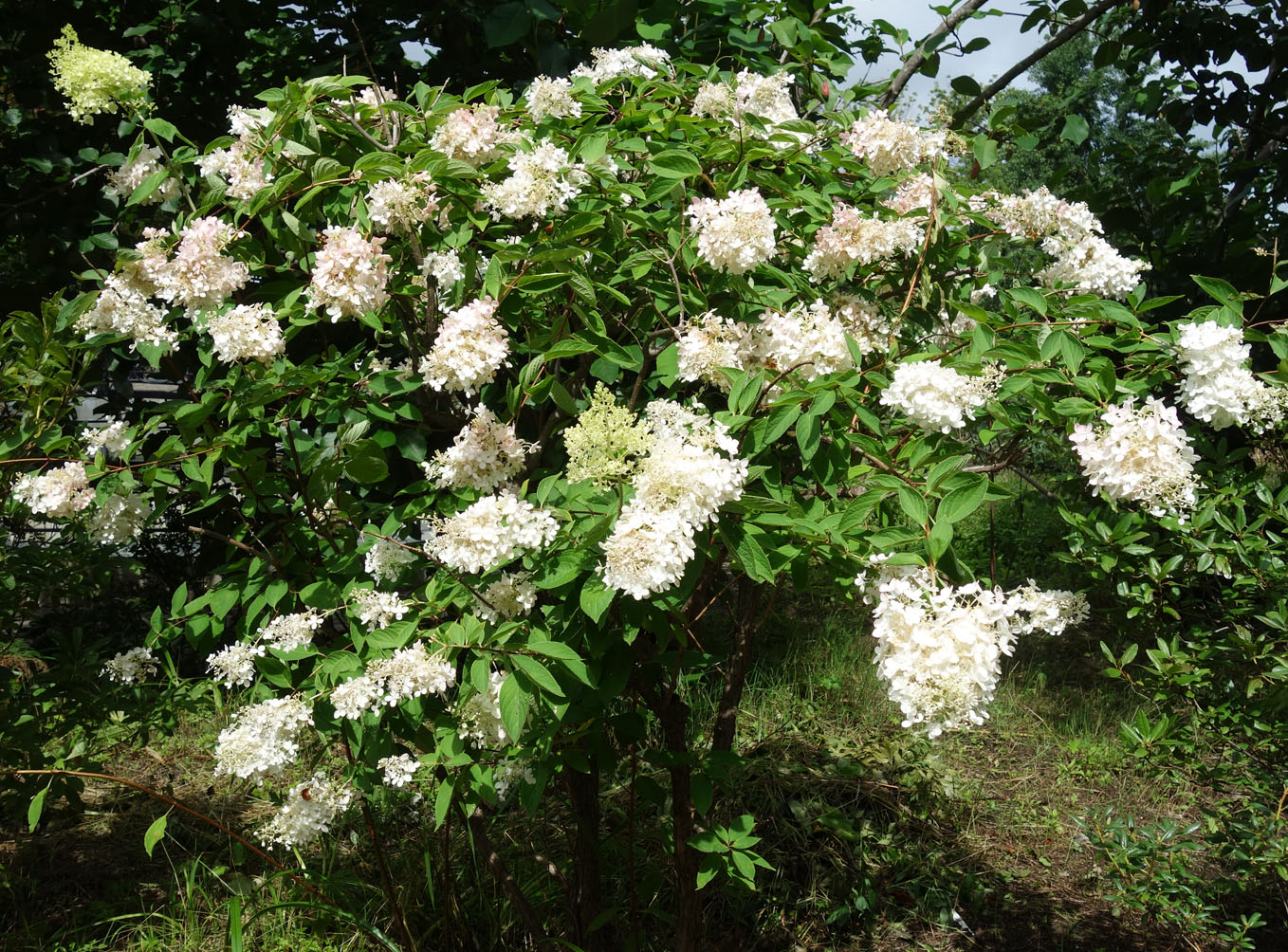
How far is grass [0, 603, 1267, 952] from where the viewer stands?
280 centimetres

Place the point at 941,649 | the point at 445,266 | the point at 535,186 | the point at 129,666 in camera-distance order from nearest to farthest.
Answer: the point at 941,649 → the point at 535,186 → the point at 445,266 → the point at 129,666

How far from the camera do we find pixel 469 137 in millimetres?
1925

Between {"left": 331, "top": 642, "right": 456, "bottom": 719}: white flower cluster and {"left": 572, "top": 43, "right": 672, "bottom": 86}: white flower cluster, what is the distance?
1449mm

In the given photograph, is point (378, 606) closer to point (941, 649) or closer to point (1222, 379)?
point (941, 649)

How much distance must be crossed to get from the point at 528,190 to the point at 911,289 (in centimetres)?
80

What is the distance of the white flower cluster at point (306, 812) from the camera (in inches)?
78.5

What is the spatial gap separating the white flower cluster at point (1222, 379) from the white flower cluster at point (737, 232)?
76 cm

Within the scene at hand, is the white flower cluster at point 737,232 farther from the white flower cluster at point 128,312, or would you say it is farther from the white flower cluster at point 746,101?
the white flower cluster at point 128,312

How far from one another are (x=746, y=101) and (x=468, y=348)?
0.97 meters

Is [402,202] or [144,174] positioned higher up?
[402,202]

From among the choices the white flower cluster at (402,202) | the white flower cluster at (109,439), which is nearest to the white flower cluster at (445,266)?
the white flower cluster at (402,202)

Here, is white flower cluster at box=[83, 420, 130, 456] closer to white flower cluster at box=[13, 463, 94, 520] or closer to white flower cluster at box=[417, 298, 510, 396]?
white flower cluster at box=[13, 463, 94, 520]

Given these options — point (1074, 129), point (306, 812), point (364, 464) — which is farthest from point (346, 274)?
point (1074, 129)

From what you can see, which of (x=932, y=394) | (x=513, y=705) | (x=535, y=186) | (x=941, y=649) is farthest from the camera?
(x=535, y=186)
